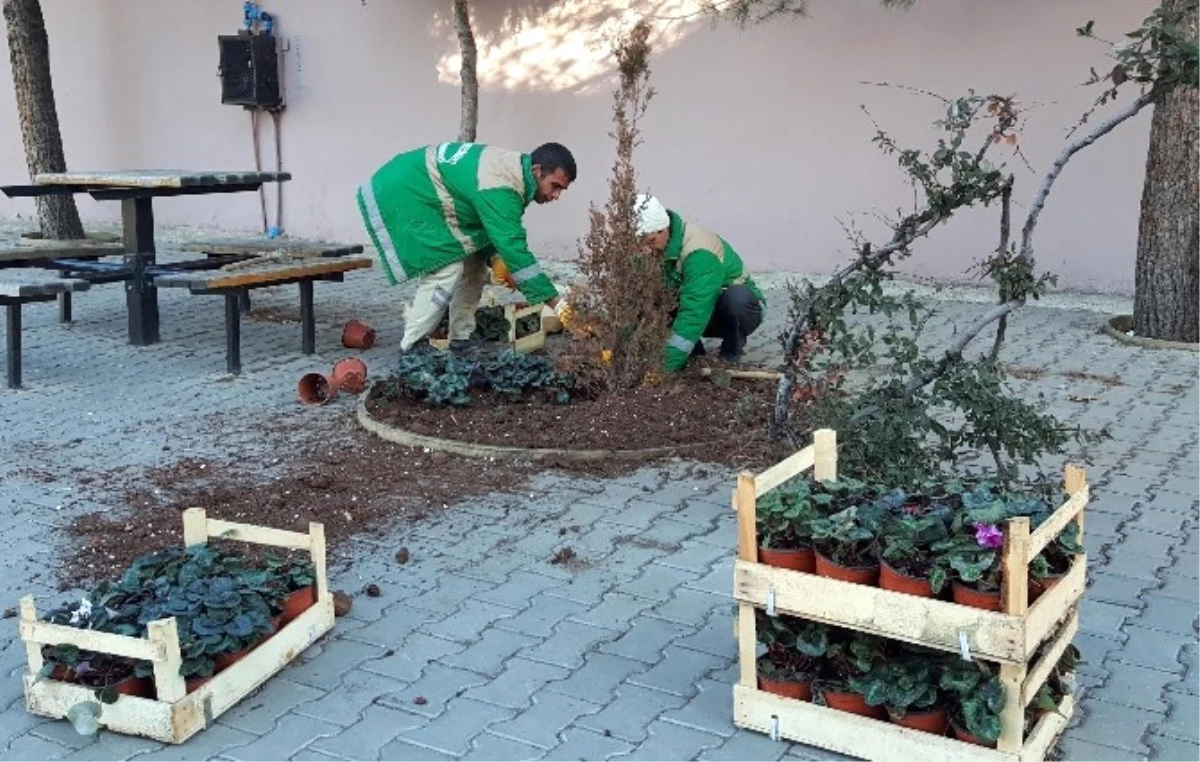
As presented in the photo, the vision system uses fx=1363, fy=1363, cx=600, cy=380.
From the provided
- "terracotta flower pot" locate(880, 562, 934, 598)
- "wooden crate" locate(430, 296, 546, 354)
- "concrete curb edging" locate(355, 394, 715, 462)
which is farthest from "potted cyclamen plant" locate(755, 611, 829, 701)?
"wooden crate" locate(430, 296, 546, 354)

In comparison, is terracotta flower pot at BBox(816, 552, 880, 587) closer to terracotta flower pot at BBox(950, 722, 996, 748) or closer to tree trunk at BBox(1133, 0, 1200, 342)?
terracotta flower pot at BBox(950, 722, 996, 748)

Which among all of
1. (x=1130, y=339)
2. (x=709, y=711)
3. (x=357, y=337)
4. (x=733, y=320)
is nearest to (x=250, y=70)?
(x=357, y=337)

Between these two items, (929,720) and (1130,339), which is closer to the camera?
(929,720)

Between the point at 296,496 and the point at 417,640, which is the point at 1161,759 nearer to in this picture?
the point at 417,640

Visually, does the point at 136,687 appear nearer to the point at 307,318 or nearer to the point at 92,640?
the point at 92,640

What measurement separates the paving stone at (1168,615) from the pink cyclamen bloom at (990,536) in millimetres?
1240

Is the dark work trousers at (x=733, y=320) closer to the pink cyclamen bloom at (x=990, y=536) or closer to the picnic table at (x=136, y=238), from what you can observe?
the picnic table at (x=136, y=238)

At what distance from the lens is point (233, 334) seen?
7.61m

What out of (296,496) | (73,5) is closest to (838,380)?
(296,496)

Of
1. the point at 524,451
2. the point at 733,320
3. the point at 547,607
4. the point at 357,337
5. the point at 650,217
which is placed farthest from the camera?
the point at 357,337

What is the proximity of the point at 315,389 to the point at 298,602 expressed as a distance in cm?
314

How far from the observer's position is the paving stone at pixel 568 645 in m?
3.93

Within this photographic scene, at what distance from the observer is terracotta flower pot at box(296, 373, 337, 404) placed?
6895mm

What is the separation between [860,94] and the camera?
1005 cm
